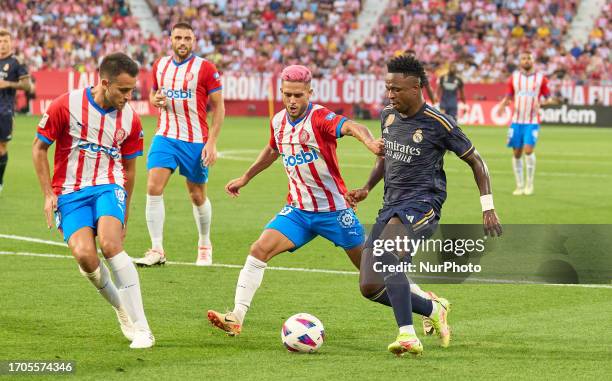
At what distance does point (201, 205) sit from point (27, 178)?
10.1 metres

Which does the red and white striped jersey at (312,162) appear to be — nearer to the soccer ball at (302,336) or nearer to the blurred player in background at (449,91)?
the soccer ball at (302,336)

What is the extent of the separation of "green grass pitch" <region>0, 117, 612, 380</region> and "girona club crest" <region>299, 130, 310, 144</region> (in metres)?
1.40

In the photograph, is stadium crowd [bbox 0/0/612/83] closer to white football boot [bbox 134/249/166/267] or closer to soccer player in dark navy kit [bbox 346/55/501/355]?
white football boot [bbox 134/249/166/267]

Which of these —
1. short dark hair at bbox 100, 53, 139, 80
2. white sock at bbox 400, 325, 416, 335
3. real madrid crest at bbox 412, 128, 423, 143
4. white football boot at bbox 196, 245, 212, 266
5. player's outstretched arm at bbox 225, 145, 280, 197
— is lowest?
white football boot at bbox 196, 245, 212, 266

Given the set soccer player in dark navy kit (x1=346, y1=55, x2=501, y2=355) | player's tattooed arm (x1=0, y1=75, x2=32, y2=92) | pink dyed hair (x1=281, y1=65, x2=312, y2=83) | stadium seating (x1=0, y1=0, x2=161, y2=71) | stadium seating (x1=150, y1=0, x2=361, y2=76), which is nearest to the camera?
soccer player in dark navy kit (x1=346, y1=55, x2=501, y2=355)

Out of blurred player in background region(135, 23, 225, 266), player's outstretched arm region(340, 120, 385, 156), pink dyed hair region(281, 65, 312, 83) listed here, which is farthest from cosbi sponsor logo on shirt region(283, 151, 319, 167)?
blurred player in background region(135, 23, 225, 266)

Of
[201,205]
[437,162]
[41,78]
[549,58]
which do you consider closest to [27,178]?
[201,205]

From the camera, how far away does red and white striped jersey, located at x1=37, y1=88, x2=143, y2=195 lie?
314 inches

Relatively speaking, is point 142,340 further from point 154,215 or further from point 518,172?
point 518,172

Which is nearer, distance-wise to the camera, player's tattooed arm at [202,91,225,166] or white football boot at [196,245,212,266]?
player's tattooed arm at [202,91,225,166]

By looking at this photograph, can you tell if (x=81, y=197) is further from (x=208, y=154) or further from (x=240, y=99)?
(x=240, y=99)

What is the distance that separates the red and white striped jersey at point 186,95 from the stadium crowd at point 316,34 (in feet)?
107

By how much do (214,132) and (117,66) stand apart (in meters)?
4.14

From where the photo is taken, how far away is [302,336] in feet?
25.1
